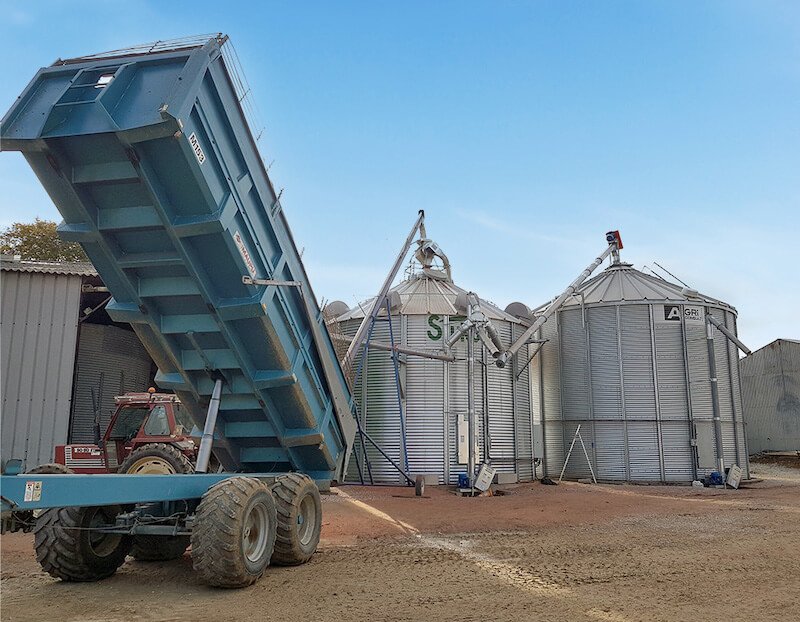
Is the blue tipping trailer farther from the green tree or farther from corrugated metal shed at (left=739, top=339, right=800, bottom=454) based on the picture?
corrugated metal shed at (left=739, top=339, right=800, bottom=454)

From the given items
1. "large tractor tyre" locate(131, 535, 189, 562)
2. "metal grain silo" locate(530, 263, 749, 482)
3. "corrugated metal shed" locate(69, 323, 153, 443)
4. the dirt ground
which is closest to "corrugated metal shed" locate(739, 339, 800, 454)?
"metal grain silo" locate(530, 263, 749, 482)

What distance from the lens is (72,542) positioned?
7.16 meters

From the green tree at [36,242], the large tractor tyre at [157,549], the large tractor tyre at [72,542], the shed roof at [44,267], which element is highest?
the green tree at [36,242]

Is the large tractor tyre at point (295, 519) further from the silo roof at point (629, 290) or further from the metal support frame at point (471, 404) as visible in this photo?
the silo roof at point (629, 290)

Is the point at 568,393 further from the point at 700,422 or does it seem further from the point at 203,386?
the point at 203,386

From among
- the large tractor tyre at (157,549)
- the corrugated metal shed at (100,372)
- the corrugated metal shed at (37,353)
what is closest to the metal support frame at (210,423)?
the large tractor tyre at (157,549)

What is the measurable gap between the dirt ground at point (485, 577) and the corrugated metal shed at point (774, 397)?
93.9 ft

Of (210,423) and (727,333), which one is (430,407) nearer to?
(727,333)

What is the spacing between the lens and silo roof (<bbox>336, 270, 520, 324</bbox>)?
891 inches

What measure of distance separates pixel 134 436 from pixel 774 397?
37.7 m

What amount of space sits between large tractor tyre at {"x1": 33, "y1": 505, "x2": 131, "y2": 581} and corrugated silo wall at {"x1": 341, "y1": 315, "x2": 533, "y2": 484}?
543 inches

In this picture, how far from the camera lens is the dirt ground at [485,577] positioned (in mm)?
6277

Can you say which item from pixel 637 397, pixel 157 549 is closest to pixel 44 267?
pixel 157 549

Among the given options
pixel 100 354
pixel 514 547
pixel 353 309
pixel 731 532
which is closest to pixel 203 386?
pixel 514 547
